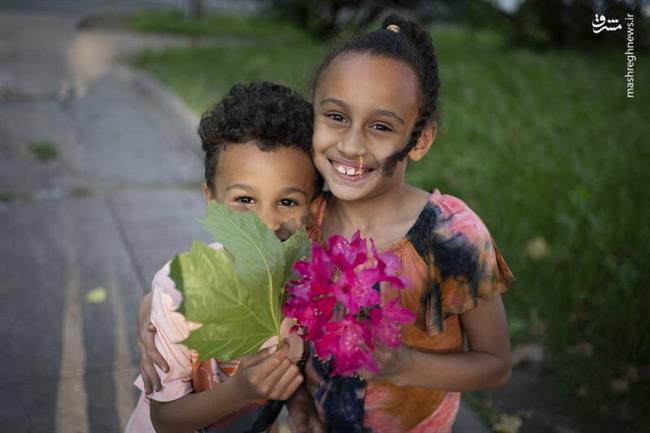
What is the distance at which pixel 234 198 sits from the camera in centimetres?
191

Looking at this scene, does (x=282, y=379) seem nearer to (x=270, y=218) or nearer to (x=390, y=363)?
(x=390, y=363)

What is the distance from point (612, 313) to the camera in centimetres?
316

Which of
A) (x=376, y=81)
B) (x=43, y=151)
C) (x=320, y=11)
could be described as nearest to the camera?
(x=376, y=81)

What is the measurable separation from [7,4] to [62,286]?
11.8 m

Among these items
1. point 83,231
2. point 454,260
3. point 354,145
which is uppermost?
point 354,145

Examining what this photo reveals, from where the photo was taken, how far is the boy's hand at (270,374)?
149 cm

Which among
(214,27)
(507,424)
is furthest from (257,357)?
(214,27)

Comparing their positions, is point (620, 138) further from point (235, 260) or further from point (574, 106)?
point (235, 260)

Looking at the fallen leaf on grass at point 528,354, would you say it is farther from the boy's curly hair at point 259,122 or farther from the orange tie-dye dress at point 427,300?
the boy's curly hair at point 259,122

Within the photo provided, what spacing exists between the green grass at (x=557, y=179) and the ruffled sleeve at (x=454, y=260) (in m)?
0.45

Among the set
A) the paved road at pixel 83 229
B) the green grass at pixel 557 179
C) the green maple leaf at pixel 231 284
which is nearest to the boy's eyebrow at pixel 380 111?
the green grass at pixel 557 179

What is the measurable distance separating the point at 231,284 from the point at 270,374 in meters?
0.24

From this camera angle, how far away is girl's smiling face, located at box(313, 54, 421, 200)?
1721mm

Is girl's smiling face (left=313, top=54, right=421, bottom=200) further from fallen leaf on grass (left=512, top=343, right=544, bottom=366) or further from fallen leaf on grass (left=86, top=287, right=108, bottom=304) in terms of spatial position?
fallen leaf on grass (left=86, top=287, right=108, bottom=304)
